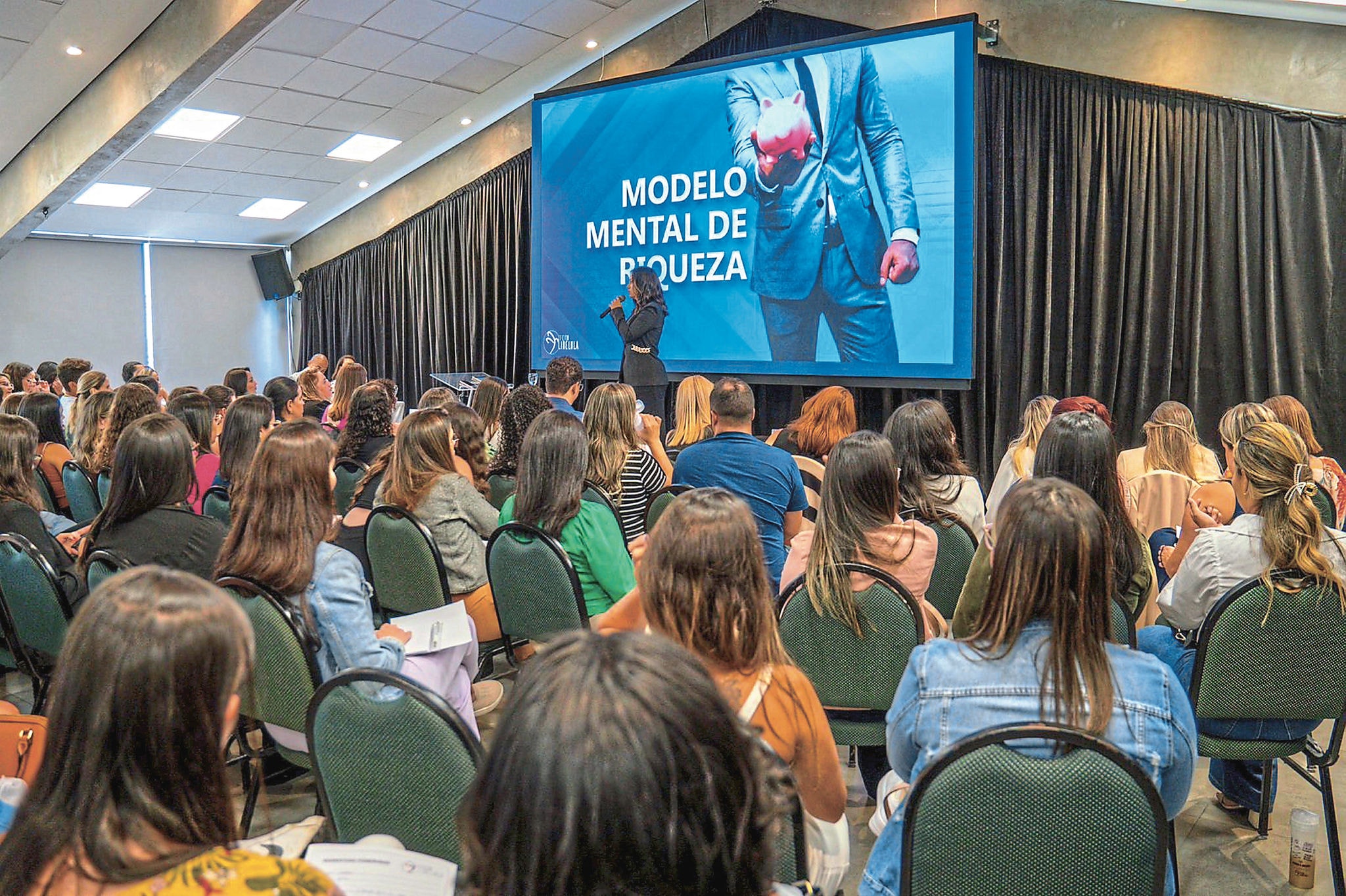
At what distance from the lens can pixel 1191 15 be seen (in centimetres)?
616

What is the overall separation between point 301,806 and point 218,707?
2.07 metres

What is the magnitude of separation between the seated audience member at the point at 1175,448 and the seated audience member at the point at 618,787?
3386mm

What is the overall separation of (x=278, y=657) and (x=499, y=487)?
6.61ft

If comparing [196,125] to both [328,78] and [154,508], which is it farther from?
[154,508]

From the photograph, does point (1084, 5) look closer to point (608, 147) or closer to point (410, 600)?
point (608, 147)

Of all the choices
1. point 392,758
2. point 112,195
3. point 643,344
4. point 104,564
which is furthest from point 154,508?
point 112,195

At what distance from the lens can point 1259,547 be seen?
2.36m

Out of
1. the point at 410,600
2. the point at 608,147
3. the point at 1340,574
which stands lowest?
the point at 410,600

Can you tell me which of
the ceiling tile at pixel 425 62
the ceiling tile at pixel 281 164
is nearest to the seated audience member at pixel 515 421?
the ceiling tile at pixel 425 62

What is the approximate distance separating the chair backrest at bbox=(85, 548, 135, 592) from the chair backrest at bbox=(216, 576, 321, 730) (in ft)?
1.59

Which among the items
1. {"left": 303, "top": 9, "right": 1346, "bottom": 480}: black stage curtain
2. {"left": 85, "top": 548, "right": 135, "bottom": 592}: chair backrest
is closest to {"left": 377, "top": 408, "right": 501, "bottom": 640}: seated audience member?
{"left": 85, "top": 548, "right": 135, "bottom": 592}: chair backrest

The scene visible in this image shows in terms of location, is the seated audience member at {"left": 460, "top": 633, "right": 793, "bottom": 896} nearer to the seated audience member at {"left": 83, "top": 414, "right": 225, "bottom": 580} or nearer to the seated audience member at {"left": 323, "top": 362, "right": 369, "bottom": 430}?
the seated audience member at {"left": 83, "top": 414, "right": 225, "bottom": 580}

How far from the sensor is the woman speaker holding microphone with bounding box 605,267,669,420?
7418 mm

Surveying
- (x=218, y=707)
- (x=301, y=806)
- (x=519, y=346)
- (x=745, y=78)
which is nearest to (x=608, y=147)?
(x=745, y=78)
